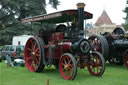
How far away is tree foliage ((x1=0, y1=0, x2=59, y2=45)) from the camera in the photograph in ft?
63.9

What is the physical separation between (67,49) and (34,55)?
1546 millimetres

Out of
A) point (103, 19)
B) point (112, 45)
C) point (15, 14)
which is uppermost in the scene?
point (103, 19)

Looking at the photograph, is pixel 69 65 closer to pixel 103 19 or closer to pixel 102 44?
pixel 102 44

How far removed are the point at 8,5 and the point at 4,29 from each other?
2.55 meters

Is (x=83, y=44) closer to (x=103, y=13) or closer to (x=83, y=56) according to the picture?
(x=83, y=56)

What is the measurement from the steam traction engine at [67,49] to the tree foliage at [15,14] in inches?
511

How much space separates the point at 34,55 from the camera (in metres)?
7.12

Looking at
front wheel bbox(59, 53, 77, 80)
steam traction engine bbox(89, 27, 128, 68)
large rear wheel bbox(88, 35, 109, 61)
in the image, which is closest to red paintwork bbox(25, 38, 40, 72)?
front wheel bbox(59, 53, 77, 80)

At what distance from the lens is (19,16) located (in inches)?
846

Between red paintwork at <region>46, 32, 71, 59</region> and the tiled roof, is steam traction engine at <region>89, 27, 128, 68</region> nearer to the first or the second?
red paintwork at <region>46, 32, 71, 59</region>

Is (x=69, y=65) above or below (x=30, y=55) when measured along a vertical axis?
below

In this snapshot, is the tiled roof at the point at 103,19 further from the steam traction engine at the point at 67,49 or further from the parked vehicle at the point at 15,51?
the steam traction engine at the point at 67,49

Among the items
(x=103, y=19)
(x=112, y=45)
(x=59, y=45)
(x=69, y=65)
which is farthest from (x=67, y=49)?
(x=103, y=19)

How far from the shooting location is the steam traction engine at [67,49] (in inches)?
227
